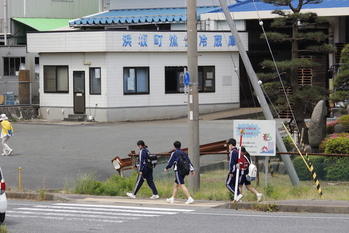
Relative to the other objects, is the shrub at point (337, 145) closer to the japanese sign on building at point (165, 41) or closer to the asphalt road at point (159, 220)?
the asphalt road at point (159, 220)

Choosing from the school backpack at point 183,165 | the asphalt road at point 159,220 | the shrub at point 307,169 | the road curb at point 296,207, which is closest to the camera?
the asphalt road at point 159,220

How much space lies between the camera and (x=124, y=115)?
1414 inches

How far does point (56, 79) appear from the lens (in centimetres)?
3775

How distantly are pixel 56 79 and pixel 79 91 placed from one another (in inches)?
78.8

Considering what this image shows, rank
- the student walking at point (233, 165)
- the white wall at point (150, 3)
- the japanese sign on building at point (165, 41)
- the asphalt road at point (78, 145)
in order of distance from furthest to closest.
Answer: the white wall at point (150, 3), the japanese sign on building at point (165, 41), the asphalt road at point (78, 145), the student walking at point (233, 165)

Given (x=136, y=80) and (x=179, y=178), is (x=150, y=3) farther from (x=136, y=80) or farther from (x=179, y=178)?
(x=179, y=178)

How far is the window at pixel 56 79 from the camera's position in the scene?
123ft

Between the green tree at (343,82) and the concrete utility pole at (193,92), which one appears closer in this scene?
the concrete utility pole at (193,92)

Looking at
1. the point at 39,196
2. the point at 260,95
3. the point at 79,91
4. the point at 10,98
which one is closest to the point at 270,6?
the point at 79,91

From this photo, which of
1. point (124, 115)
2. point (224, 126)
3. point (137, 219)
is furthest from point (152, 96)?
point (137, 219)

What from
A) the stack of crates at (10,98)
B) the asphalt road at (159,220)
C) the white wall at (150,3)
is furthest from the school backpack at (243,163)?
the white wall at (150,3)

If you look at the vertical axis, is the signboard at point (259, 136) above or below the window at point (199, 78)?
below

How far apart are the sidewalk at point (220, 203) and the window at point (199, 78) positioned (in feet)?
65.0

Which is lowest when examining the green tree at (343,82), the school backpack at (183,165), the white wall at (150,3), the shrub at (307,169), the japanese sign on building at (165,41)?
the shrub at (307,169)
